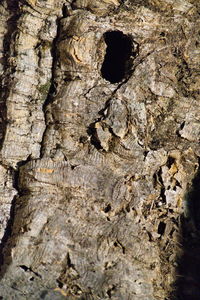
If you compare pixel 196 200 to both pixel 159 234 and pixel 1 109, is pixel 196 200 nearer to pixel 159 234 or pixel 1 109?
pixel 159 234

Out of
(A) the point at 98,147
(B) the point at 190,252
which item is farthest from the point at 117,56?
(B) the point at 190,252

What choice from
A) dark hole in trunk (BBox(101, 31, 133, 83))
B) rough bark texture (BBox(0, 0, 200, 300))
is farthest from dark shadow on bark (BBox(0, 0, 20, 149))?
dark hole in trunk (BBox(101, 31, 133, 83))

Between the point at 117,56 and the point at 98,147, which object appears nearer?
the point at 98,147

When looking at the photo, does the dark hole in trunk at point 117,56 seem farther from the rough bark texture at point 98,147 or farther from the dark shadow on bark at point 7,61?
the dark shadow on bark at point 7,61

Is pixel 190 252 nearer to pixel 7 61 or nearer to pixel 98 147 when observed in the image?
pixel 98 147

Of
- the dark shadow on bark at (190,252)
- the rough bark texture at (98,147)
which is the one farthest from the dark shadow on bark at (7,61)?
the dark shadow on bark at (190,252)

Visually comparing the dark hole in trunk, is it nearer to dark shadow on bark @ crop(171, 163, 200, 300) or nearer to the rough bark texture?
the rough bark texture

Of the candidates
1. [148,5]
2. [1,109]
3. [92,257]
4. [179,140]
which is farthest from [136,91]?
[92,257]
